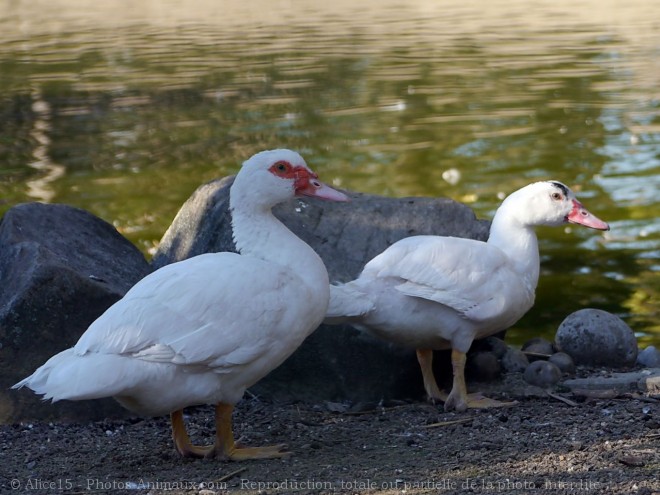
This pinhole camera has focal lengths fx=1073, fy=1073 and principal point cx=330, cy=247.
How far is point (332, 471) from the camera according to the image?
4434mm

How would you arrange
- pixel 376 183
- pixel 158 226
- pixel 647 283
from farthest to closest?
pixel 376 183 < pixel 158 226 < pixel 647 283

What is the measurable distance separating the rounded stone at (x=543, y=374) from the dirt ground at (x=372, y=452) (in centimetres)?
21

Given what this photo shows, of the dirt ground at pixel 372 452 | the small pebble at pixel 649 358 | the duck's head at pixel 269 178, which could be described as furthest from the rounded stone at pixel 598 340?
the duck's head at pixel 269 178

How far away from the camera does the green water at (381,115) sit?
10102mm

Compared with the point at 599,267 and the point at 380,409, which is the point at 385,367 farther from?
the point at 599,267

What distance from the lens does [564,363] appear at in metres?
6.03

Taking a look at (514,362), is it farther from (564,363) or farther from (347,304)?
(347,304)

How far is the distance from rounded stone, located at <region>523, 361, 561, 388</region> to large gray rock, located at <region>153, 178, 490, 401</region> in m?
0.60

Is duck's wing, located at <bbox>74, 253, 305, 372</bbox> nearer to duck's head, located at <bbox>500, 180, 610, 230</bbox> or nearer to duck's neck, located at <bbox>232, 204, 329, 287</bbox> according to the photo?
duck's neck, located at <bbox>232, 204, 329, 287</bbox>

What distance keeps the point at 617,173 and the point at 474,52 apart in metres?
9.05

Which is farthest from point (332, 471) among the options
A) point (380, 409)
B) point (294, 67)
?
Answer: point (294, 67)

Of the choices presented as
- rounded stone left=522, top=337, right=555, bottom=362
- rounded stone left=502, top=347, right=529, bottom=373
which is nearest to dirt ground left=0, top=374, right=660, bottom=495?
rounded stone left=502, top=347, right=529, bottom=373

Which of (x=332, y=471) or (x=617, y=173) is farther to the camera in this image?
(x=617, y=173)

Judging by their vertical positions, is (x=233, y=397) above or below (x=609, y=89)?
above
